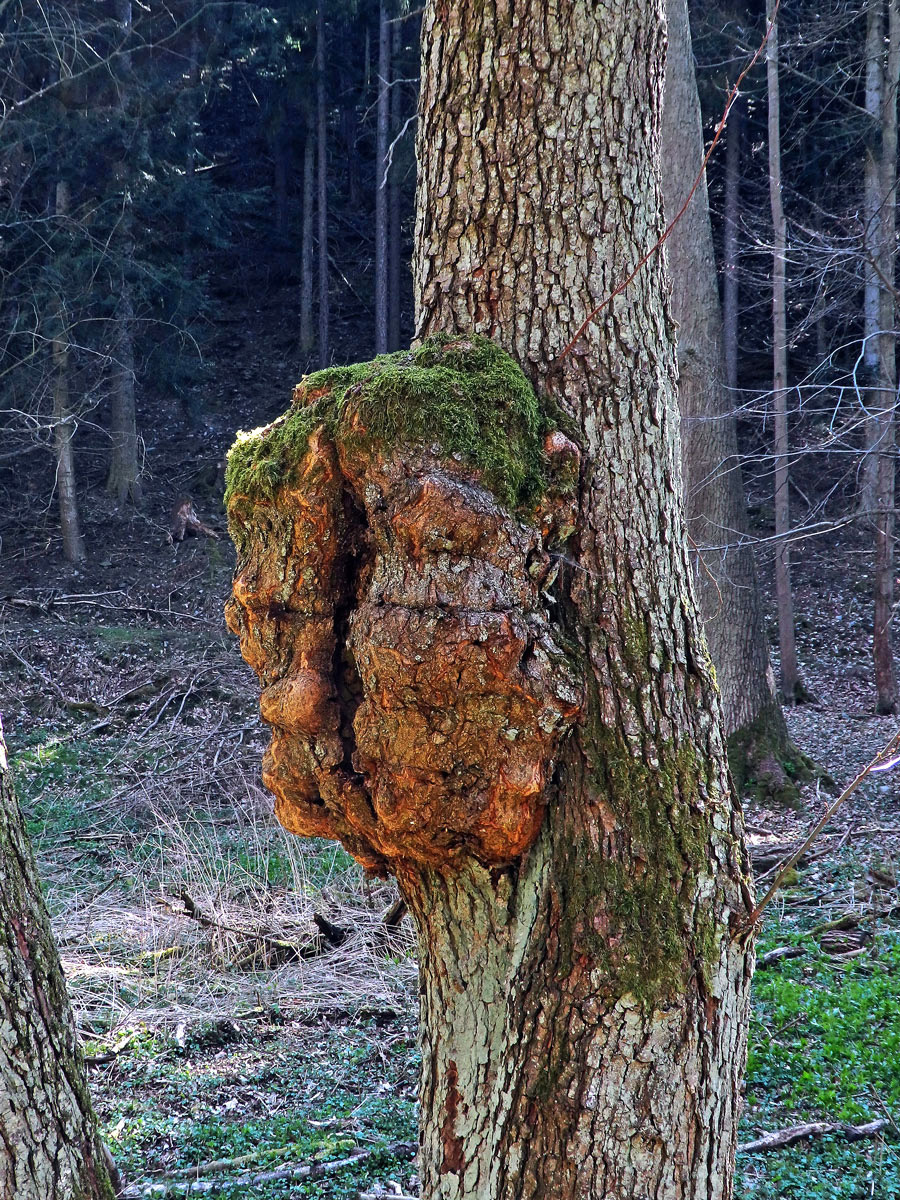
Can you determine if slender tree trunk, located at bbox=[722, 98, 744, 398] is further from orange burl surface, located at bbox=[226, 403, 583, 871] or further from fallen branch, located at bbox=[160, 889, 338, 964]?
orange burl surface, located at bbox=[226, 403, 583, 871]

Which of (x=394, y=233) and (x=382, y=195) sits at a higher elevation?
(x=382, y=195)

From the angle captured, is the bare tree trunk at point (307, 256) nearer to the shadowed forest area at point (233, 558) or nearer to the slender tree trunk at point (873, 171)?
the shadowed forest area at point (233, 558)

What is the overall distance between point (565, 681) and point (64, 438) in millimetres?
14669

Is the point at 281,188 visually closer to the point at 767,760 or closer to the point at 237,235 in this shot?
the point at 237,235

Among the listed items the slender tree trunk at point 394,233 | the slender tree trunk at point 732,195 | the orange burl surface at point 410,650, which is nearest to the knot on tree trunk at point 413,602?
the orange burl surface at point 410,650

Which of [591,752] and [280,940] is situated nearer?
[591,752]

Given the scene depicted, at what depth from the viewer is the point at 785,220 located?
1120cm

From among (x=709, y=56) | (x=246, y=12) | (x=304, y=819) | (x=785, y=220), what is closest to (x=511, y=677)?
(x=304, y=819)

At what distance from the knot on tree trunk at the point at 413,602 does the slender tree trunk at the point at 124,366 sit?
48.7 feet

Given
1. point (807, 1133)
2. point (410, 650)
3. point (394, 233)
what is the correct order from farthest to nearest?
point (394, 233)
point (807, 1133)
point (410, 650)

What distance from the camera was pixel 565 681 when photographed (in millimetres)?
1862

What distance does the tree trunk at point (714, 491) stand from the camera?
25.9 feet

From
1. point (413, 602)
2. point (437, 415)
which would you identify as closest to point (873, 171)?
point (437, 415)

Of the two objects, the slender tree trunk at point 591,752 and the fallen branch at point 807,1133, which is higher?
the slender tree trunk at point 591,752
